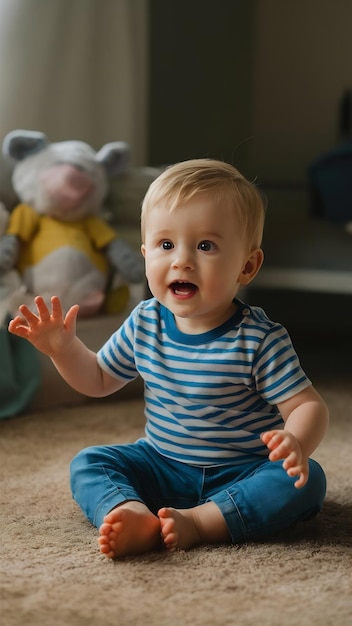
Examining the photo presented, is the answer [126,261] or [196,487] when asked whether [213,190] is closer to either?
[196,487]

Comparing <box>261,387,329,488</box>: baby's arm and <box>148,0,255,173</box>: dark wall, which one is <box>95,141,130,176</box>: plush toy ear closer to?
<box>148,0,255,173</box>: dark wall

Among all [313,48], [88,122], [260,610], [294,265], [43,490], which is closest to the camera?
[260,610]

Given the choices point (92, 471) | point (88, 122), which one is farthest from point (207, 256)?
point (88, 122)

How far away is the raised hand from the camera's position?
1161 millimetres

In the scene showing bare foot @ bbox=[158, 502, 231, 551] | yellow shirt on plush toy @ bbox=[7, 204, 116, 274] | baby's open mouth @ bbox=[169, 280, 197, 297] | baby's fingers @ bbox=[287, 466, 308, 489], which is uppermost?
baby's open mouth @ bbox=[169, 280, 197, 297]

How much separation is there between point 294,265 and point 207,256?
120cm

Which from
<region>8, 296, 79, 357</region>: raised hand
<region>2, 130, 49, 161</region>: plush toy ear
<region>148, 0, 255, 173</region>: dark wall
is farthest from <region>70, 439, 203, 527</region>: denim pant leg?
<region>148, 0, 255, 173</region>: dark wall

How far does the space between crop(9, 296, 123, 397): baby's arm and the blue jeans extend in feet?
0.31

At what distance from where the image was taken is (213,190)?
1121 millimetres

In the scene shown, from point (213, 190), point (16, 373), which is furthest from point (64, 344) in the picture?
point (16, 373)

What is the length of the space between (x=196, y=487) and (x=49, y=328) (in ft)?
0.95

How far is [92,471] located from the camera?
3.84ft

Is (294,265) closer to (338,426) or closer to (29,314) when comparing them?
(338,426)

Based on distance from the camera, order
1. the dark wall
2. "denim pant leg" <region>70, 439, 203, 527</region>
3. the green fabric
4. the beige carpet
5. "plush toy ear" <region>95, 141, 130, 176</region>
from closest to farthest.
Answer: the beige carpet → "denim pant leg" <region>70, 439, 203, 527</region> → the green fabric → "plush toy ear" <region>95, 141, 130, 176</region> → the dark wall
